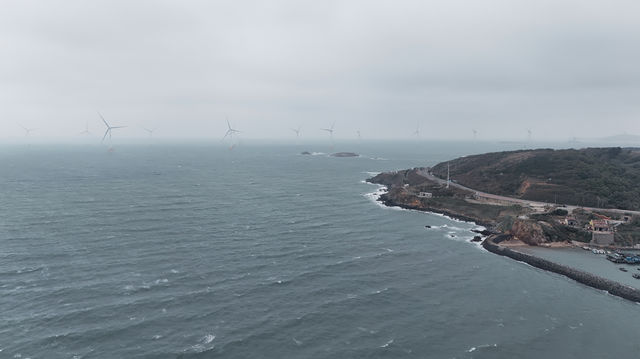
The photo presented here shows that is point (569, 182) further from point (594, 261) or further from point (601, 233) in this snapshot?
point (594, 261)

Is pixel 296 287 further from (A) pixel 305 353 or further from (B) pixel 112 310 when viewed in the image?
(B) pixel 112 310

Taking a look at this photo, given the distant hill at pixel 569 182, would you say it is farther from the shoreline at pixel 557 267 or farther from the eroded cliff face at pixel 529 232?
the eroded cliff face at pixel 529 232

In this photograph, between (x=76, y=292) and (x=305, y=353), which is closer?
(x=305, y=353)

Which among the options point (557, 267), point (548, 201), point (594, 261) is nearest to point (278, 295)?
point (557, 267)

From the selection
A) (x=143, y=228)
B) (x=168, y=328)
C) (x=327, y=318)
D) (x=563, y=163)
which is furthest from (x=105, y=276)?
(x=563, y=163)

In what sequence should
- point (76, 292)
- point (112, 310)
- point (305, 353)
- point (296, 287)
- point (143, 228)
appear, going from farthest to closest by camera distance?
1. point (143, 228)
2. point (296, 287)
3. point (76, 292)
4. point (112, 310)
5. point (305, 353)

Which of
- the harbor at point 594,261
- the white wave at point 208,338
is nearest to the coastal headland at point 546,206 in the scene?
the harbor at point 594,261

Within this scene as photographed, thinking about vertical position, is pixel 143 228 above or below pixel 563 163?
below

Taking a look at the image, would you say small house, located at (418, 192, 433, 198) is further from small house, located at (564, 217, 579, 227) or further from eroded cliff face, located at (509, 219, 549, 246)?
small house, located at (564, 217, 579, 227)
